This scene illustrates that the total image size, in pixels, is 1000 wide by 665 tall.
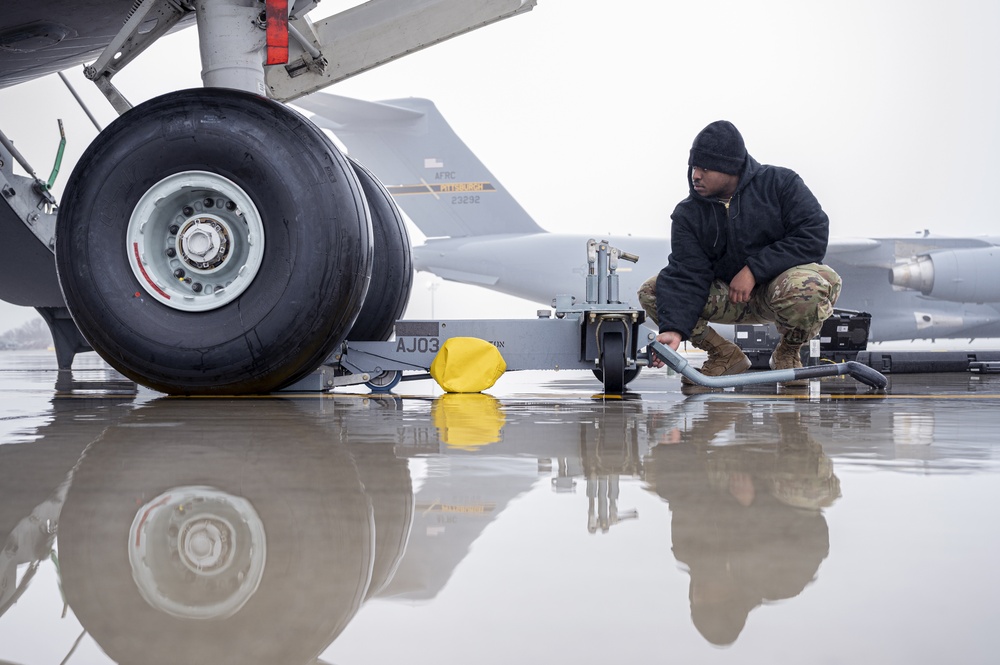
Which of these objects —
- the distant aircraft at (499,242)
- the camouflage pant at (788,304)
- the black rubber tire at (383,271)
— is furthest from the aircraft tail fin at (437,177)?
the camouflage pant at (788,304)

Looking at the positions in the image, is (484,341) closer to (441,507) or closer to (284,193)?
(284,193)

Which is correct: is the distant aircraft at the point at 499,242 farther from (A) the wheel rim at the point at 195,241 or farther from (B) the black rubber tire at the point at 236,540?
(B) the black rubber tire at the point at 236,540

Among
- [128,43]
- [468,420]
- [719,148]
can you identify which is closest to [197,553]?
[468,420]

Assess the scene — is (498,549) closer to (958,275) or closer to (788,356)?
(788,356)

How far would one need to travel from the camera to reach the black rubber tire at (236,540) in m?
0.56

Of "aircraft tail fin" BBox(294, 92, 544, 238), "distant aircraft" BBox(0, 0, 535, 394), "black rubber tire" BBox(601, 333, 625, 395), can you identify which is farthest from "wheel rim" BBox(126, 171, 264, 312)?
"aircraft tail fin" BBox(294, 92, 544, 238)

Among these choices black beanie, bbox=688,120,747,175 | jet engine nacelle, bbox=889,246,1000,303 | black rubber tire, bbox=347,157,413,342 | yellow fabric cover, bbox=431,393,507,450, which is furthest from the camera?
jet engine nacelle, bbox=889,246,1000,303

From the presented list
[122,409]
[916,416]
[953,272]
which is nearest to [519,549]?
[916,416]

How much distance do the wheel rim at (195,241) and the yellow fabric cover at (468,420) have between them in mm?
702

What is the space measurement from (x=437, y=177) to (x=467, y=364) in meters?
9.30

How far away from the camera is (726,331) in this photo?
35.6ft

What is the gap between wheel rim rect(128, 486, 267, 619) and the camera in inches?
25.0

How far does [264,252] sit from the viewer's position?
2.39 meters

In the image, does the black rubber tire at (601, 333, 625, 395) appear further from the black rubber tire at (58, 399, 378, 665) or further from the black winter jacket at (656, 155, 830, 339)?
the black rubber tire at (58, 399, 378, 665)
